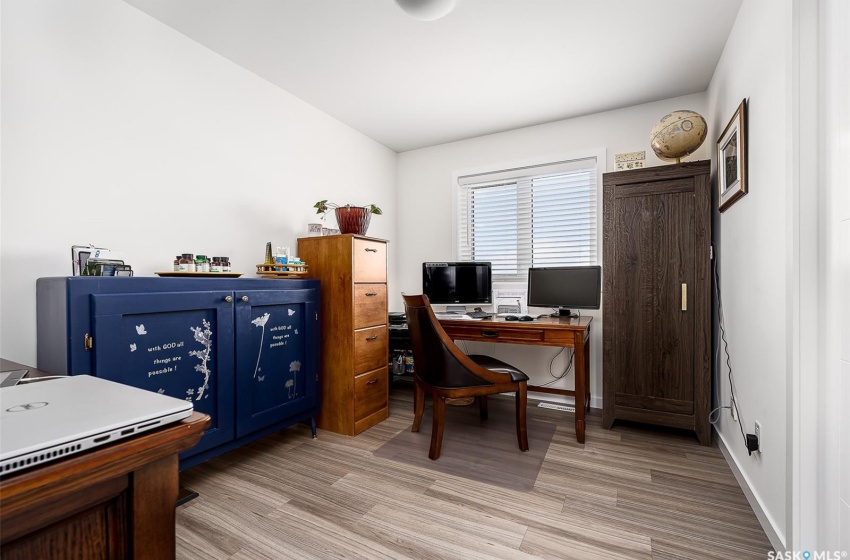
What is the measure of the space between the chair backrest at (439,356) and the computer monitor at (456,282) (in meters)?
0.99

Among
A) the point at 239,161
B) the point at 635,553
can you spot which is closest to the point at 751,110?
the point at 635,553

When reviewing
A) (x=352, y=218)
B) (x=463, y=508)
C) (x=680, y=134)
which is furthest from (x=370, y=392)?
(x=680, y=134)

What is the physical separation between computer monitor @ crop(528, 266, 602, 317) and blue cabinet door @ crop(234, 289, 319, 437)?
1.78 m

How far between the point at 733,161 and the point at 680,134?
552 millimetres

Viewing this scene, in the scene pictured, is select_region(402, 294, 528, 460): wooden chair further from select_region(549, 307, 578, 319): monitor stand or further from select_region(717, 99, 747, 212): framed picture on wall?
select_region(717, 99, 747, 212): framed picture on wall

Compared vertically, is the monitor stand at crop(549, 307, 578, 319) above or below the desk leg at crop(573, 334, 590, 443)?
above

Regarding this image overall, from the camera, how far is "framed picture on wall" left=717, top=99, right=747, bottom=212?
1.89 m

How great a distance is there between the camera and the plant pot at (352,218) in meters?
2.78

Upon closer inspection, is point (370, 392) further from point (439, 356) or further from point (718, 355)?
point (718, 355)

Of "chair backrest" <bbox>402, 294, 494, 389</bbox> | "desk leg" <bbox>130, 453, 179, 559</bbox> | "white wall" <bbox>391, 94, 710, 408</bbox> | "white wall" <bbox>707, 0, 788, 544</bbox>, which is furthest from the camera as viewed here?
"white wall" <bbox>391, 94, 710, 408</bbox>

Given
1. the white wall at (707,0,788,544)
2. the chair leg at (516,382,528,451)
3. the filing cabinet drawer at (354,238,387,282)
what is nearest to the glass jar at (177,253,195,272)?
the filing cabinet drawer at (354,238,387,282)

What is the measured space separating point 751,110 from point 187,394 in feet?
10.2

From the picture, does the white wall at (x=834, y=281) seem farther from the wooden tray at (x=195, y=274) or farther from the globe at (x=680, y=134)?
the wooden tray at (x=195, y=274)

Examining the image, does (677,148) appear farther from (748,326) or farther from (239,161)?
(239,161)
